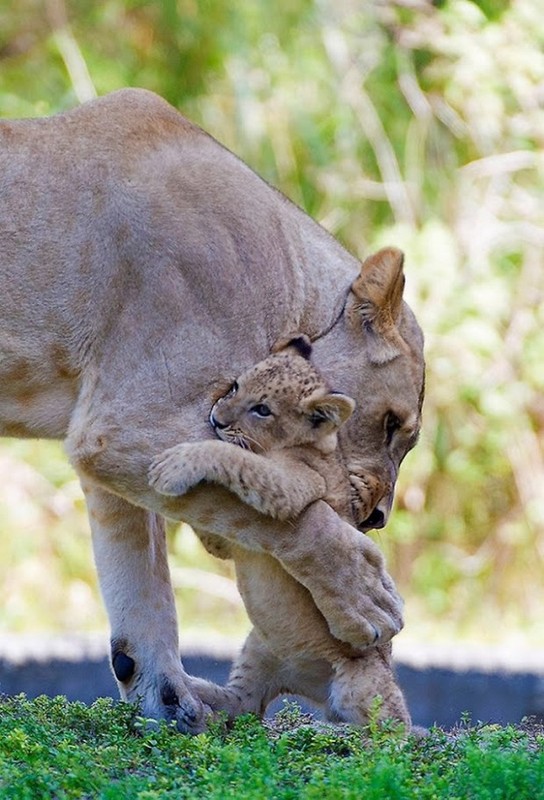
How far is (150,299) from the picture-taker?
16.6 ft

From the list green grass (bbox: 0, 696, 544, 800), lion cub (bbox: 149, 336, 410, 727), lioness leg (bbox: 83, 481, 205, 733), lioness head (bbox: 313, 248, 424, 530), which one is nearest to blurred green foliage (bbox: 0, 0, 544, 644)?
lioness leg (bbox: 83, 481, 205, 733)

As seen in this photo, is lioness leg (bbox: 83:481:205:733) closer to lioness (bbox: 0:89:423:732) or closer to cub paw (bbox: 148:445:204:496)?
lioness (bbox: 0:89:423:732)

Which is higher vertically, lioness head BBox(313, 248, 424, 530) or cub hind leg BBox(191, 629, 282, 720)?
lioness head BBox(313, 248, 424, 530)

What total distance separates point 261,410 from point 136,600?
3.21 ft

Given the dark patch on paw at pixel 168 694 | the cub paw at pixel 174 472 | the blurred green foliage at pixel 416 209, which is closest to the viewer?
the cub paw at pixel 174 472

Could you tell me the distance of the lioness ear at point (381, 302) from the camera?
5309 mm

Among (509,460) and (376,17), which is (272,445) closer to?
(509,460)

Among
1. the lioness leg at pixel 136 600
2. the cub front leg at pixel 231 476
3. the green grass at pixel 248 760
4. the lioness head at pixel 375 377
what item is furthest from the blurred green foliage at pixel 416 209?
the cub front leg at pixel 231 476

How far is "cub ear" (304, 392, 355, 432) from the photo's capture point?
16.5 ft

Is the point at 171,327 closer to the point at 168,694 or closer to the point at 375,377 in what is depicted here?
the point at 375,377

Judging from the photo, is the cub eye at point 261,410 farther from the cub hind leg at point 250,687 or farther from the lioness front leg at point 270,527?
the cub hind leg at point 250,687

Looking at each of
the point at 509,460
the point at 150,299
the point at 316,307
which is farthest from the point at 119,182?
the point at 509,460

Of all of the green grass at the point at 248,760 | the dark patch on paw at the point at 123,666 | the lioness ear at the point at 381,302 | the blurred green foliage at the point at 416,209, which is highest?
the blurred green foliage at the point at 416,209

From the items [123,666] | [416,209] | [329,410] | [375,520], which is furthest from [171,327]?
[416,209]
